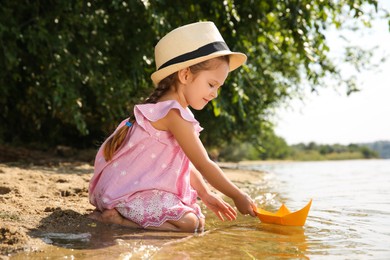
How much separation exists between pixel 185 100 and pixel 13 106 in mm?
6977

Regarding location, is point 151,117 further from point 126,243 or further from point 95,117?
point 95,117

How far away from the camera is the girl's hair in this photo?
2.94 m

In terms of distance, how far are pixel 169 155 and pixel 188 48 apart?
0.62m

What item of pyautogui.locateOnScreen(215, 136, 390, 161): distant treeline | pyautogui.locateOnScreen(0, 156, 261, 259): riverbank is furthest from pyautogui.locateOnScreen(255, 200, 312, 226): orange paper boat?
pyautogui.locateOnScreen(215, 136, 390, 161): distant treeline

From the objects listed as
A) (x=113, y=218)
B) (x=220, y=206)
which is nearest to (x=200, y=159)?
(x=220, y=206)

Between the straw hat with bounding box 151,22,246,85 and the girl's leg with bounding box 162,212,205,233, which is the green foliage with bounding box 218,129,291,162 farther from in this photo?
the girl's leg with bounding box 162,212,205,233

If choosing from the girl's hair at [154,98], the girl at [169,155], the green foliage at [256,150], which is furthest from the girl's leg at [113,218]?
the green foliage at [256,150]

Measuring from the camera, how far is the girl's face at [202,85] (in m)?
2.96

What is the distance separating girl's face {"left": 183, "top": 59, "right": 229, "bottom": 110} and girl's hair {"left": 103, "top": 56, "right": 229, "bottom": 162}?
0.02 meters

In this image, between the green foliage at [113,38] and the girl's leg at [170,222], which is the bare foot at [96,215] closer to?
the girl's leg at [170,222]

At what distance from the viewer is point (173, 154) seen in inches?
116

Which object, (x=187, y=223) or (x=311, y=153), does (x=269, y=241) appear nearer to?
(x=187, y=223)

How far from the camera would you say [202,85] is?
2959 millimetres

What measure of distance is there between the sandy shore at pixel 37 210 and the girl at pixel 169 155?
20 centimetres
